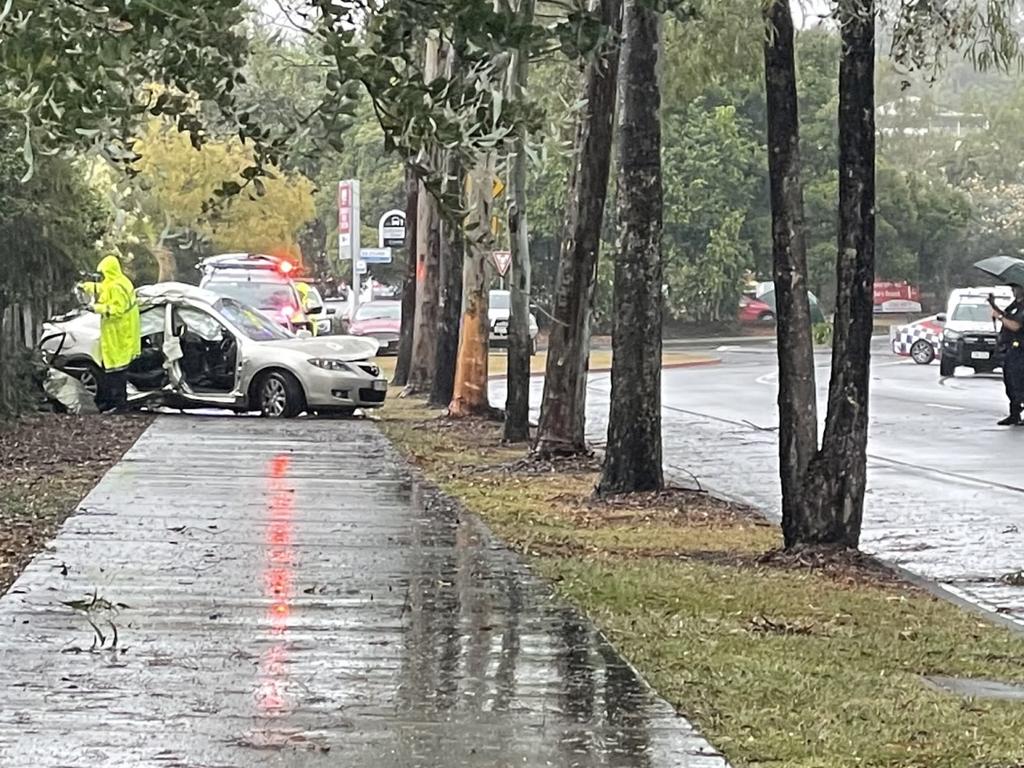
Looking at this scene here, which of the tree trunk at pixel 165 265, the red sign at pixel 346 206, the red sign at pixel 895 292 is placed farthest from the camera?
the red sign at pixel 895 292

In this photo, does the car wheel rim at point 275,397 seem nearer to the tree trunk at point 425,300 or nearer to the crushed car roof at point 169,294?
the crushed car roof at point 169,294

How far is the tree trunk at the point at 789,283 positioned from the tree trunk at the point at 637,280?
287 centimetres

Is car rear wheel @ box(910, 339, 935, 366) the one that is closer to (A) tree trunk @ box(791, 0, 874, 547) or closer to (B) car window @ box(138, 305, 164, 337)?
(B) car window @ box(138, 305, 164, 337)

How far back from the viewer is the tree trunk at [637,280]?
14.4m

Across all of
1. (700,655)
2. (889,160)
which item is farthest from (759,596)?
(889,160)

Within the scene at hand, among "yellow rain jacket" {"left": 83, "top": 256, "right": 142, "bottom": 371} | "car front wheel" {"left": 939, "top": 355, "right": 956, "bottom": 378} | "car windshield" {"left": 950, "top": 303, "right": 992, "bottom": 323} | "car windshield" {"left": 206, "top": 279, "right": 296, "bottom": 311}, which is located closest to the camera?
"yellow rain jacket" {"left": 83, "top": 256, "right": 142, "bottom": 371}

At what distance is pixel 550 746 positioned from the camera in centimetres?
649

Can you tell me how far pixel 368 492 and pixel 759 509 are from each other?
126 inches

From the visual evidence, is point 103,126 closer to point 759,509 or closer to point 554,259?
point 759,509

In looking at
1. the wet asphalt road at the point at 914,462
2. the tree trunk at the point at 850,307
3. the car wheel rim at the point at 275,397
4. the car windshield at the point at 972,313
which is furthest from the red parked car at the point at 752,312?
the tree trunk at the point at 850,307

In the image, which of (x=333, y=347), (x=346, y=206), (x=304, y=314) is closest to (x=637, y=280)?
(x=333, y=347)

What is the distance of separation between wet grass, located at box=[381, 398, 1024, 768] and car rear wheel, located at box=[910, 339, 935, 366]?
30963 millimetres

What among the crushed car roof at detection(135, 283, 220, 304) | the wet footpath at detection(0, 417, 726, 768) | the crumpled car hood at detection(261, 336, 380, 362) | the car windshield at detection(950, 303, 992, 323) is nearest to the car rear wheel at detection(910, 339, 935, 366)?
the car windshield at detection(950, 303, 992, 323)

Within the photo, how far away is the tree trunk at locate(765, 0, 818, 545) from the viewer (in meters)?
11.4
